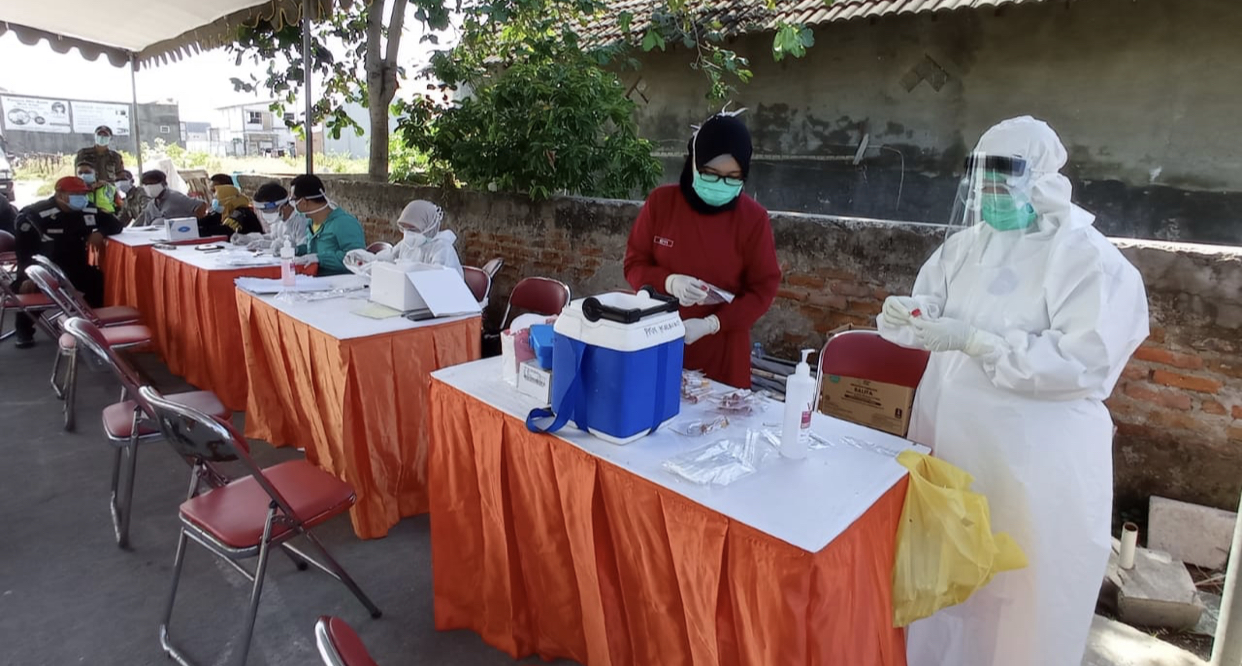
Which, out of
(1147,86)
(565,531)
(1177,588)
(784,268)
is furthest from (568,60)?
(1177,588)

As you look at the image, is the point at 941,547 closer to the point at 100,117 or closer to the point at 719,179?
the point at 719,179

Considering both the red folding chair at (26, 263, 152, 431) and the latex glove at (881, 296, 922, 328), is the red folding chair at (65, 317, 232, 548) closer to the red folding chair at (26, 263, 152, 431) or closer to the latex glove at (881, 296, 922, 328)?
the red folding chair at (26, 263, 152, 431)

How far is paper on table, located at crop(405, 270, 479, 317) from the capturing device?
286 cm

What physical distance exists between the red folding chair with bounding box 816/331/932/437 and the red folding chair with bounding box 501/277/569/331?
4.98ft

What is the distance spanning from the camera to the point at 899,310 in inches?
68.7

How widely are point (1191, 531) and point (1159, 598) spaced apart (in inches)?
20.4

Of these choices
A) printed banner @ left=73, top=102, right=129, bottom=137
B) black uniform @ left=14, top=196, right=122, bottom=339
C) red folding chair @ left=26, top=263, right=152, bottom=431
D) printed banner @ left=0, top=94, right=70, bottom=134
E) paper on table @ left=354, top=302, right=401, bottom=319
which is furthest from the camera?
printed banner @ left=0, top=94, right=70, bottom=134

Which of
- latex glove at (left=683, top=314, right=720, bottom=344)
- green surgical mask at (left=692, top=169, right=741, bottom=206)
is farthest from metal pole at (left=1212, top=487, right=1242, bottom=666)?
green surgical mask at (left=692, top=169, right=741, bottom=206)

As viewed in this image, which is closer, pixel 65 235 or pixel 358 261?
pixel 358 261

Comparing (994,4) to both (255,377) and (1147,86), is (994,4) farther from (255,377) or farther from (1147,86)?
(255,377)

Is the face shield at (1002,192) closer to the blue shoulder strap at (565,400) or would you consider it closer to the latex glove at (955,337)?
the latex glove at (955,337)

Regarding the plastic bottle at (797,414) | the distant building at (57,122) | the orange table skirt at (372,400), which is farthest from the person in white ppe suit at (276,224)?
the distant building at (57,122)

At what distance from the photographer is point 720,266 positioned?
2.33 metres

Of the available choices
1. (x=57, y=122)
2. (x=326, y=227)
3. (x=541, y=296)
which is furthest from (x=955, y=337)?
(x=57, y=122)
